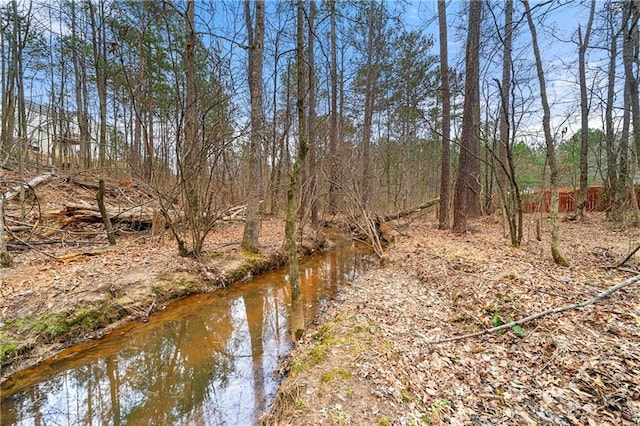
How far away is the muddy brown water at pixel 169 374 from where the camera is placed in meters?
2.96

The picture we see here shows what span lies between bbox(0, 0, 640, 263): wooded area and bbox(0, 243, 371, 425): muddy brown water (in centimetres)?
206

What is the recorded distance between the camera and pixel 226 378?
3525mm

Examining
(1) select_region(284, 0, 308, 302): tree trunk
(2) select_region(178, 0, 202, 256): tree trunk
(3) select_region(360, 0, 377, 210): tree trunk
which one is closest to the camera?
(1) select_region(284, 0, 308, 302): tree trunk

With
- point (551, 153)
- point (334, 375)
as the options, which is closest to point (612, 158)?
point (551, 153)

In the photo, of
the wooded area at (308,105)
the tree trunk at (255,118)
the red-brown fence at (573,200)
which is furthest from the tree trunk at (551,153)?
the red-brown fence at (573,200)

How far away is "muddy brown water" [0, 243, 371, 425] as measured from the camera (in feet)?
9.71

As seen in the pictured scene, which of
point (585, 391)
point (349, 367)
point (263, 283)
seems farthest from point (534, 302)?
point (263, 283)

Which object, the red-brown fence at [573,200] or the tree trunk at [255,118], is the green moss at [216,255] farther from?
the red-brown fence at [573,200]

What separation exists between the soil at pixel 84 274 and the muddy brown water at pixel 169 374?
27 centimetres

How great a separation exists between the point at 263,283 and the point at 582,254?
6.61 meters

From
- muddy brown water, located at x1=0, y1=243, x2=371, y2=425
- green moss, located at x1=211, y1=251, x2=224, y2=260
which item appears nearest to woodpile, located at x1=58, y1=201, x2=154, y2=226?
green moss, located at x1=211, y1=251, x2=224, y2=260

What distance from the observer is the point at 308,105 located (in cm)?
598

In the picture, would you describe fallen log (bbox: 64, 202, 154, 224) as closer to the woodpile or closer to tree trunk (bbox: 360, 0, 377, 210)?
the woodpile

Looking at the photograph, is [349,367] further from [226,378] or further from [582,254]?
[582,254]
